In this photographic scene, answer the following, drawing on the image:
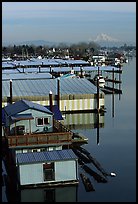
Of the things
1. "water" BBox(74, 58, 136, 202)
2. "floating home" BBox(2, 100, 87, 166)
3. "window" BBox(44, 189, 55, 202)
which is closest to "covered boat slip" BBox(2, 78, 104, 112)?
"water" BBox(74, 58, 136, 202)

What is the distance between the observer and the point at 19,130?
7645 mm

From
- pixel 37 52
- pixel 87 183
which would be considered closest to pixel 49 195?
pixel 87 183

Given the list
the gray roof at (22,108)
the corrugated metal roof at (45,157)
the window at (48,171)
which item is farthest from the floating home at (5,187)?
the gray roof at (22,108)

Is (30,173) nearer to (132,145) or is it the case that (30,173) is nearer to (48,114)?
(48,114)

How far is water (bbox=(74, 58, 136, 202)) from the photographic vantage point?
6414mm

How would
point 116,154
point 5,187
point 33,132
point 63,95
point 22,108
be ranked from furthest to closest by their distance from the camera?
1. point 63,95
2. point 116,154
3. point 22,108
4. point 33,132
5. point 5,187

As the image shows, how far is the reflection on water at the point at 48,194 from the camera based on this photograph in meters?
6.32

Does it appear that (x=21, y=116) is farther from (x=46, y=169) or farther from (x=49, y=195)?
(x=49, y=195)

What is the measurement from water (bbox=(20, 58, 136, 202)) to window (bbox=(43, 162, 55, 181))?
0.24 metres

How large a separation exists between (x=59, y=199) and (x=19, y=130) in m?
2.01

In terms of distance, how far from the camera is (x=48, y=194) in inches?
251

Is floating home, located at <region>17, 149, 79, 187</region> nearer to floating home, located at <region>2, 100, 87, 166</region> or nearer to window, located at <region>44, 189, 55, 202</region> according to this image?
window, located at <region>44, 189, 55, 202</region>

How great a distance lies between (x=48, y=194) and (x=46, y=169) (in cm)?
47

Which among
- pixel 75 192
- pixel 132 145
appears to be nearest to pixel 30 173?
pixel 75 192
